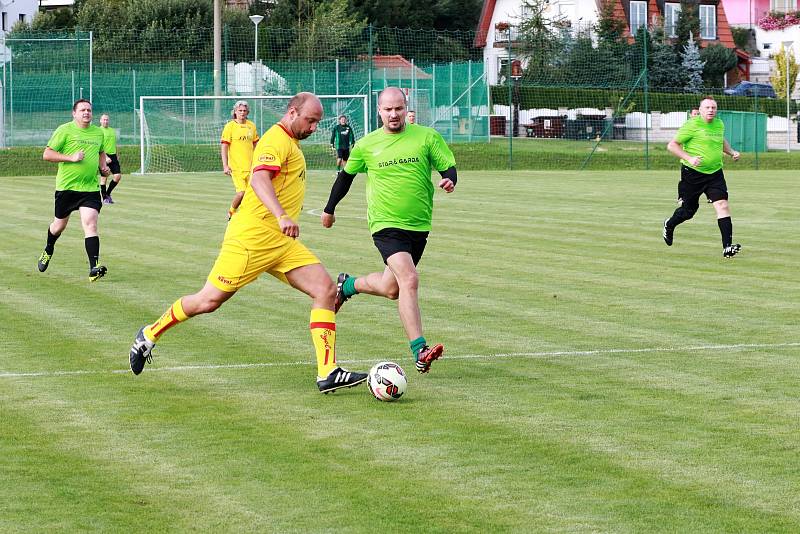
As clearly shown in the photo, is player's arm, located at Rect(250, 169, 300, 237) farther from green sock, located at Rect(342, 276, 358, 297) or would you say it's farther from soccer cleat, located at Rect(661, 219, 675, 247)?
soccer cleat, located at Rect(661, 219, 675, 247)

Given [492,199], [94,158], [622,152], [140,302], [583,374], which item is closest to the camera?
[583,374]

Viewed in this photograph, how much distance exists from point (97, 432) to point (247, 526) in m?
2.11

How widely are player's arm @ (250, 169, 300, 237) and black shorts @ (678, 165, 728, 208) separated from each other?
35.0 feet

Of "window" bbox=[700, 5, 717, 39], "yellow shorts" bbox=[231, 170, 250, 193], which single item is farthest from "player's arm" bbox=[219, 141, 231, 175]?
"window" bbox=[700, 5, 717, 39]

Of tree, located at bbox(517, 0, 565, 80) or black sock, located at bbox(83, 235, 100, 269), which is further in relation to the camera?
tree, located at bbox(517, 0, 565, 80)

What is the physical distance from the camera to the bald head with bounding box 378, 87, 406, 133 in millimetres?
9422

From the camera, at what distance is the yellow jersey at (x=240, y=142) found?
21625 millimetres

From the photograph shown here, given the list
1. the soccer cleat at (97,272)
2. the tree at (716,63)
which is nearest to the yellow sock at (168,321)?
the soccer cleat at (97,272)

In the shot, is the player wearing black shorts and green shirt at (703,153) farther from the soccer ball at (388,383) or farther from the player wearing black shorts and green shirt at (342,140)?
the player wearing black shorts and green shirt at (342,140)

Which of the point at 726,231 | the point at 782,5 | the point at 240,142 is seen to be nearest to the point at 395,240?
the point at 726,231

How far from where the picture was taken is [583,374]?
948 centimetres

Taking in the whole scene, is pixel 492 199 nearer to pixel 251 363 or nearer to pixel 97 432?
pixel 251 363

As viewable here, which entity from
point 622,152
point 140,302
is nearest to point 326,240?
point 140,302

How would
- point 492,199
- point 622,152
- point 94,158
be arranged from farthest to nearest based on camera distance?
point 622,152 → point 492,199 → point 94,158
